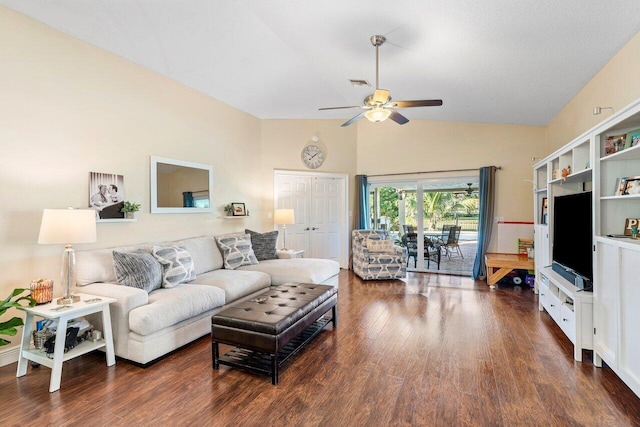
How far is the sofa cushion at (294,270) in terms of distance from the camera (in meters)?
4.17

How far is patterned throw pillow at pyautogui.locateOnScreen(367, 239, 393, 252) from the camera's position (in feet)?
19.3

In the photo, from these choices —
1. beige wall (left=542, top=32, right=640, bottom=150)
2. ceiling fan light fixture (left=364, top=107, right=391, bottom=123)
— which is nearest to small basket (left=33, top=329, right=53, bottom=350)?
ceiling fan light fixture (left=364, top=107, right=391, bottom=123)

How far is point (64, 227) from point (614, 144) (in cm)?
454

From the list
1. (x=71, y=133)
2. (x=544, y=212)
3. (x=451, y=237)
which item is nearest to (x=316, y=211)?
(x=451, y=237)

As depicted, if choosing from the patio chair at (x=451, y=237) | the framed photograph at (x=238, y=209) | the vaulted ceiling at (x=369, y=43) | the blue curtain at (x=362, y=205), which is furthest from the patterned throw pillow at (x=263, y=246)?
the patio chair at (x=451, y=237)

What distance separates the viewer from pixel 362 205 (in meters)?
6.82

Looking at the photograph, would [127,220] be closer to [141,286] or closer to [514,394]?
[141,286]

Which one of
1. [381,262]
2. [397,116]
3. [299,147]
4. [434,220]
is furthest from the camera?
[434,220]

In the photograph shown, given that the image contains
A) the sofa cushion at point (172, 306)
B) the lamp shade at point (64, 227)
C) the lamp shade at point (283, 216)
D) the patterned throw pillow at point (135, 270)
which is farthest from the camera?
the lamp shade at point (283, 216)

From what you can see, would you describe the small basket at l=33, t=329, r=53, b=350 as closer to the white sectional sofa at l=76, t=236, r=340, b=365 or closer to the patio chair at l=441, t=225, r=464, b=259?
the white sectional sofa at l=76, t=236, r=340, b=365

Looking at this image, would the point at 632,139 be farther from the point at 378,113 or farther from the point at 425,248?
the point at 425,248

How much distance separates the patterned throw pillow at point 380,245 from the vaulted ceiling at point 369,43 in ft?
8.41

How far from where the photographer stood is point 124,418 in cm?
198

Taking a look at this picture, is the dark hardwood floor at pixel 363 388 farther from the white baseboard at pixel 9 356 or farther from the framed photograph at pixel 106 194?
the framed photograph at pixel 106 194
